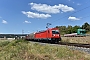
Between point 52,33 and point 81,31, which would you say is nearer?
point 52,33

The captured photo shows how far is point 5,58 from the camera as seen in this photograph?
435 inches

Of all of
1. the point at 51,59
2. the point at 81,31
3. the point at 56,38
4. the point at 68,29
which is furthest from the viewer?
the point at 68,29

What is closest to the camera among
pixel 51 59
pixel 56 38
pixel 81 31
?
pixel 51 59

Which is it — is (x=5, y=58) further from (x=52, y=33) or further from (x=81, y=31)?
(x=81, y=31)

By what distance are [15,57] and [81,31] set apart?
73954 millimetres

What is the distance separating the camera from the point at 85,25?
132 m

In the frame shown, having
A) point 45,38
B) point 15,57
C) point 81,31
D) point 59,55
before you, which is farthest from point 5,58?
point 81,31

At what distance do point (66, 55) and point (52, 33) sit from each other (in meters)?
23.9

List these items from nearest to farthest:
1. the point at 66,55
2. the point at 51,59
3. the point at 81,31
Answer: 1. the point at 51,59
2. the point at 66,55
3. the point at 81,31

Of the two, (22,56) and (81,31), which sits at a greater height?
(81,31)

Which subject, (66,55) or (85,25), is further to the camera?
(85,25)

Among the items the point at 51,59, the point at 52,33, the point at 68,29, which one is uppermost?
the point at 68,29

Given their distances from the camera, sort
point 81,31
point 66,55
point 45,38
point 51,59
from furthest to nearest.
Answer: point 81,31 → point 45,38 → point 66,55 → point 51,59

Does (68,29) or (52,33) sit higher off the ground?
(68,29)
